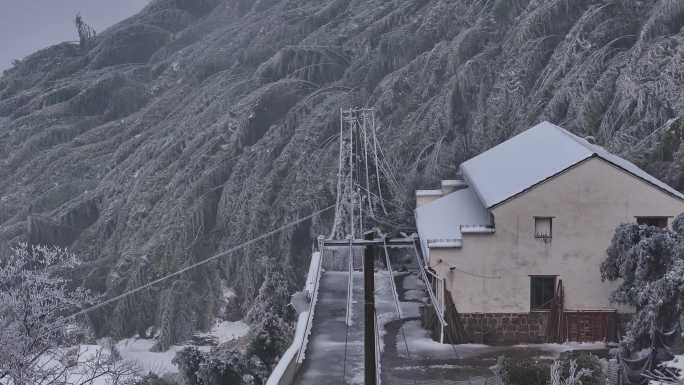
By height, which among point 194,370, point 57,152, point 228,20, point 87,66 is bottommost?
point 194,370

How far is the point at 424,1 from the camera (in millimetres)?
46344

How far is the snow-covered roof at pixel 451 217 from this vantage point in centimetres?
1505

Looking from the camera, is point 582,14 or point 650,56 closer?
point 650,56

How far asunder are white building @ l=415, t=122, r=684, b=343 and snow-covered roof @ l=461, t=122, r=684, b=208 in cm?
9

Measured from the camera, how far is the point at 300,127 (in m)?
38.3

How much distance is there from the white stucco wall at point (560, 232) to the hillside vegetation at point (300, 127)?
26.7ft

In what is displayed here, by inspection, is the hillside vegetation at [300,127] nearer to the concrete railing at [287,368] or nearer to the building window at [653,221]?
the building window at [653,221]

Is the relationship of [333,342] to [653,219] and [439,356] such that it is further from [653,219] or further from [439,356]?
[653,219]

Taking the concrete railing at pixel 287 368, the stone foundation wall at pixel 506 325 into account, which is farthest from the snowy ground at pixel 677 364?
the concrete railing at pixel 287 368

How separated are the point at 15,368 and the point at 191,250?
2457 cm

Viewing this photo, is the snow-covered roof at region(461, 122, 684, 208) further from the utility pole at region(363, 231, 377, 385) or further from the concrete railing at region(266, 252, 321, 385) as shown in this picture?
the utility pole at region(363, 231, 377, 385)

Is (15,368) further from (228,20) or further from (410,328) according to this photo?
(228,20)

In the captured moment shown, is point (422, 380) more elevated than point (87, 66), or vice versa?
point (87, 66)

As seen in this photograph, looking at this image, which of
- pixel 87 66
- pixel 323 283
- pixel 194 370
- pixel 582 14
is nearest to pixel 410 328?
pixel 323 283
